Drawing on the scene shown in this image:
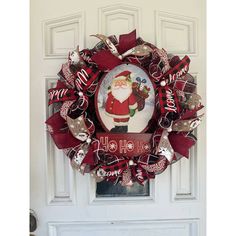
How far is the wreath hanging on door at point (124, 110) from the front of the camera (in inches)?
43.3

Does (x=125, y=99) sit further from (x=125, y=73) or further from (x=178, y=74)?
(x=178, y=74)

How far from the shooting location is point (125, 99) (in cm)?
115

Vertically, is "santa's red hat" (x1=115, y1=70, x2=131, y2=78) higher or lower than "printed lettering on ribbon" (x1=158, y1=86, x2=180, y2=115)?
higher

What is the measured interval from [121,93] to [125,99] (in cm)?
3

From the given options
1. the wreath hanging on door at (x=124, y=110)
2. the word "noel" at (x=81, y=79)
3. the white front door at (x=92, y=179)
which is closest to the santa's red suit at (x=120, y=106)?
the wreath hanging on door at (x=124, y=110)

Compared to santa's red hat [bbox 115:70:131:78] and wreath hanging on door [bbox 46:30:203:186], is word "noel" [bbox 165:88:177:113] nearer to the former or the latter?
wreath hanging on door [bbox 46:30:203:186]

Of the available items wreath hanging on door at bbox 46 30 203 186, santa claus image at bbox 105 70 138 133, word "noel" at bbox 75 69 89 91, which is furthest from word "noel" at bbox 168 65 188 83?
word "noel" at bbox 75 69 89 91

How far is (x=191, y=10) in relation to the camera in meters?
1.20

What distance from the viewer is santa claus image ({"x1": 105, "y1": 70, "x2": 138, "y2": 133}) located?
114 centimetres

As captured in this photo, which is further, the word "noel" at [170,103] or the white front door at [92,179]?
the white front door at [92,179]

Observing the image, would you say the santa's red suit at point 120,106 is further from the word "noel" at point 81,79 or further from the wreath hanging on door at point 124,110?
the word "noel" at point 81,79

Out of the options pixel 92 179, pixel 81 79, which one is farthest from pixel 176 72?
pixel 92 179

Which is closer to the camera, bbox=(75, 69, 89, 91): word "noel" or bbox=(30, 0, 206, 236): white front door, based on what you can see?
bbox=(75, 69, 89, 91): word "noel"
